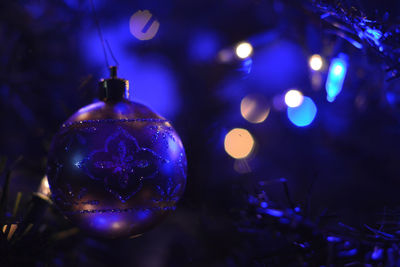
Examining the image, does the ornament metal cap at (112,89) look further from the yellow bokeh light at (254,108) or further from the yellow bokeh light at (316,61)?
the yellow bokeh light at (254,108)

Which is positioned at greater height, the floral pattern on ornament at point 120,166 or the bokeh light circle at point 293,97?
the bokeh light circle at point 293,97

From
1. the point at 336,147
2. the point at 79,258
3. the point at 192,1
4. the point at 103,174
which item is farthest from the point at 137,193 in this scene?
the point at 192,1

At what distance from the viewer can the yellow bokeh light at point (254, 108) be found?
6.87ft

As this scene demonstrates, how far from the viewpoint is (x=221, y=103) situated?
1.93m

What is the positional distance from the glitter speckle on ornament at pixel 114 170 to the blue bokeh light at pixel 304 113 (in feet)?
3.79

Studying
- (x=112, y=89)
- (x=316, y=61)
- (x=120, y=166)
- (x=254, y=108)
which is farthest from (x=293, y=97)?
(x=120, y=166)

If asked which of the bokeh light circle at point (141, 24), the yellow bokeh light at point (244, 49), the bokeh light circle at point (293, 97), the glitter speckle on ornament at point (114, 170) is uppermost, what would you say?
the bokeh light circle at point (141, 24)

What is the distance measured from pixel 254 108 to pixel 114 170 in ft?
4.50

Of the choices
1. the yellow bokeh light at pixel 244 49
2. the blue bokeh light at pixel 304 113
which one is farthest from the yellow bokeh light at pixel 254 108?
the yellow bokeh light at pixel 244 49

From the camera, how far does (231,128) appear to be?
1898 mm

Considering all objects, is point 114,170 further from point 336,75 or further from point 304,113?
point 304,113

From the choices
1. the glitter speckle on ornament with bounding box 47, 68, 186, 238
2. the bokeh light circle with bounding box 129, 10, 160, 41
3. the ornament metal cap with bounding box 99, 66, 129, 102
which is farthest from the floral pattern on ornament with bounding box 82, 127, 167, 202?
the bokeh light circle with bounding box 129, 10, 160, 41

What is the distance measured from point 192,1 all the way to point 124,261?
1.67 metres

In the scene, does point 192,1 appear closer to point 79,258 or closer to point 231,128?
point 231,128
